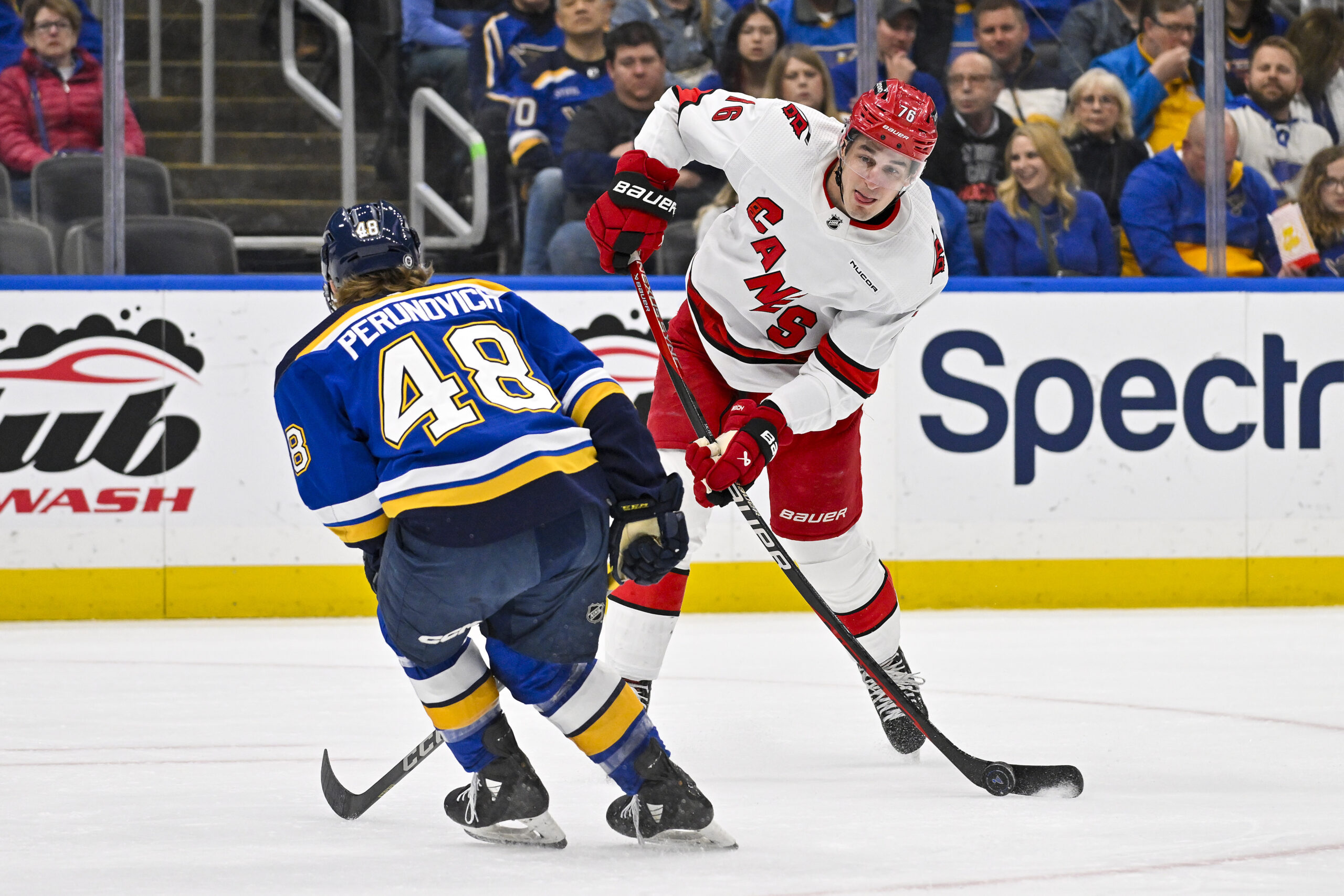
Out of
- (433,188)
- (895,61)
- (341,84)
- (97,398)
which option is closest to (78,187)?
(97,398)

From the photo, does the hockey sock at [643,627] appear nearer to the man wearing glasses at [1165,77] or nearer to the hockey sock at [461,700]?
the hockey sock at [461,700]

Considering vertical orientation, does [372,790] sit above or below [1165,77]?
below

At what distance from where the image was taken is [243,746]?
3033mm

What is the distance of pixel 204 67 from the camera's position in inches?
202

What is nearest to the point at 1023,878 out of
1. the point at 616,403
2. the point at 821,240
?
the point at 616,403

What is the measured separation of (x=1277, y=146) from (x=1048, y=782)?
3.64 m

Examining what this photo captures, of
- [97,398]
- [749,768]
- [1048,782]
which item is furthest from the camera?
[97,398]

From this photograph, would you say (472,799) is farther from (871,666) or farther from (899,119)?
(899,119)

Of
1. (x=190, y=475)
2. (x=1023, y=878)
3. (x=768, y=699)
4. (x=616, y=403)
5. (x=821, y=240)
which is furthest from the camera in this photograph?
(x=190, y=475)

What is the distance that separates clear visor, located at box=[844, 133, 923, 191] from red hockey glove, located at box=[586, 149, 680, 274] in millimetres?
434

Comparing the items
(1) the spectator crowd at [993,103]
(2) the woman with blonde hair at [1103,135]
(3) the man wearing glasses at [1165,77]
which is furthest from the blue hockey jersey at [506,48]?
(3) the man wearing glasses at [1165,77]

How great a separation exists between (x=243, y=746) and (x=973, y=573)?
113 inches

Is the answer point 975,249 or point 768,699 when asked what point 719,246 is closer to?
point 768,699

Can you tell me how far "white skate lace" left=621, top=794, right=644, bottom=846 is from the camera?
7.19ft
